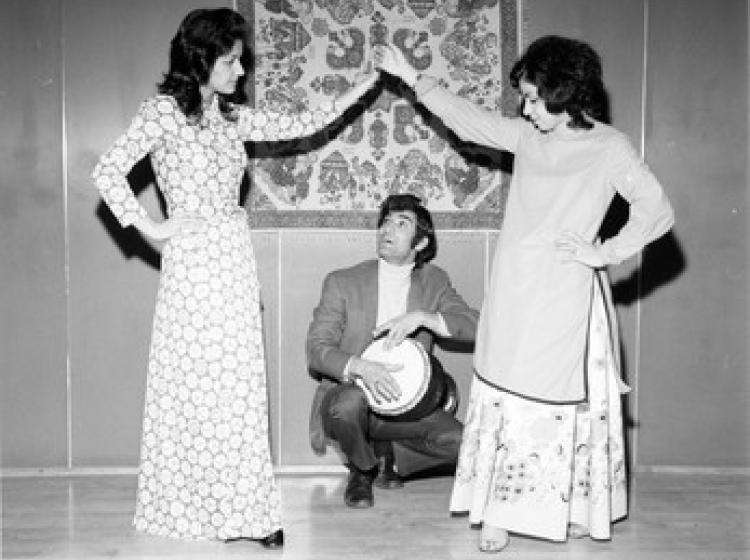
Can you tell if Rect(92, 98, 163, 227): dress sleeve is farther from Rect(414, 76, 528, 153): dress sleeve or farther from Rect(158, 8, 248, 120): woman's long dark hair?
Rect(414, 76, 528, 153): dress sleeve

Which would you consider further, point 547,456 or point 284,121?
point 284,121

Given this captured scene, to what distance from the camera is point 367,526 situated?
344 centimetres

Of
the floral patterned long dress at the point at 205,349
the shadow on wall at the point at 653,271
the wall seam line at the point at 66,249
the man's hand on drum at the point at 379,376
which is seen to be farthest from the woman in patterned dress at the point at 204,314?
the shadow on wall at the point at 653,271

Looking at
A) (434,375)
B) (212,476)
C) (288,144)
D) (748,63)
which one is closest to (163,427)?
(212,476)

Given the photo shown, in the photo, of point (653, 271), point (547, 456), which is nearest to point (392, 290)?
point (547, 456)

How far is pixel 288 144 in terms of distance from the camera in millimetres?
4105

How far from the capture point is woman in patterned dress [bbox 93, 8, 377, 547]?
10.1 feet

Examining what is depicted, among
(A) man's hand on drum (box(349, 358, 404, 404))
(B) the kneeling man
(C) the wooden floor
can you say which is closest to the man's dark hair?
(B) the kneeling man

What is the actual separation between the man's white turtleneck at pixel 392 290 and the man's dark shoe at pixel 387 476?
0.60m

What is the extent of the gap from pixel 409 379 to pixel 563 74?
131 centimetres

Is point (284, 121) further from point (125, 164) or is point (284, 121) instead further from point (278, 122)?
point (125, 164)

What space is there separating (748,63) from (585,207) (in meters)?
1.61

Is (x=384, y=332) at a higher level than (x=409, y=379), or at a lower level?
higher

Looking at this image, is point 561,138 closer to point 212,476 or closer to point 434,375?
point 434,375
